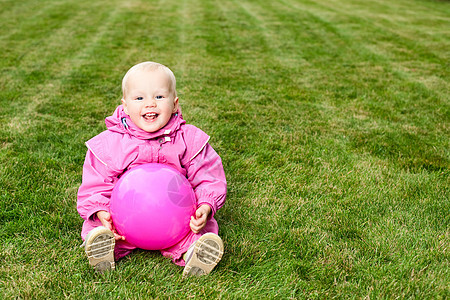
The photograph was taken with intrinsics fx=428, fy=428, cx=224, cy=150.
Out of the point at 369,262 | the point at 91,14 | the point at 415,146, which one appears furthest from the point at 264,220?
the point at 91,14

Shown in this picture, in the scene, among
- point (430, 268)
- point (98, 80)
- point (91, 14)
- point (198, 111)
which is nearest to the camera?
point (430, 268)

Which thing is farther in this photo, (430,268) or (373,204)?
(373,204)

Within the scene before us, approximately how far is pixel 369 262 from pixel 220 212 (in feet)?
3.89

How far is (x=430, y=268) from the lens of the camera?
2758mm

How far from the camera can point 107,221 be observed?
8.93 feet

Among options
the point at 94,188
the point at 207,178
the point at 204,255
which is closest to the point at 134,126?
the point at 94,188

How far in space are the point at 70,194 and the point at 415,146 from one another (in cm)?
361

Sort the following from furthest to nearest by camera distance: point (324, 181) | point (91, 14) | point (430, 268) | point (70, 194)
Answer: point (91, 14) < point (324, 181) < point (70, 194) < point (430, 268)

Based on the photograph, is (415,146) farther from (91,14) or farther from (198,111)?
(91,14)

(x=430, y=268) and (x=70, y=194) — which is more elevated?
(x=430, y=268)

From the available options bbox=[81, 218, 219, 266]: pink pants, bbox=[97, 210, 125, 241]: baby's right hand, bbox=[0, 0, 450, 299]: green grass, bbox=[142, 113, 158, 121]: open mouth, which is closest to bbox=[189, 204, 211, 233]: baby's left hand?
bbox=[81, 218, 219, 266]: pink pants

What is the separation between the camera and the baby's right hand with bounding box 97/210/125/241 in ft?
8.84

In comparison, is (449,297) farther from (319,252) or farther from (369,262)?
(319,252)

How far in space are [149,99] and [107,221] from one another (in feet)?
2.78
